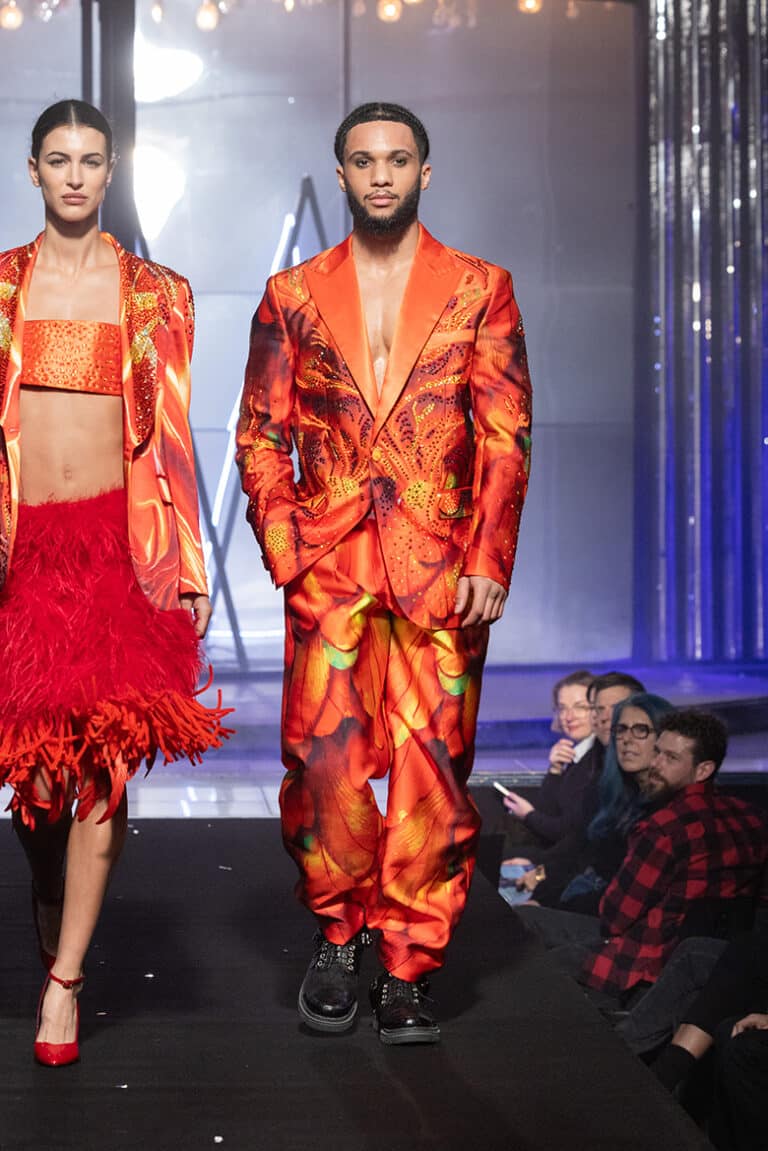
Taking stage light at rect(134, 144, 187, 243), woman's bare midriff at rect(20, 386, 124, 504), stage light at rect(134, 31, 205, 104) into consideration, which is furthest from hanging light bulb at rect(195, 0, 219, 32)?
woman's bare midriff at rect(20, 386, 124, 504)

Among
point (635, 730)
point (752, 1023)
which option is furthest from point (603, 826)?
point (752, 1023)

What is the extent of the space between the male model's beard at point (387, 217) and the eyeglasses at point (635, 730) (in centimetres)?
173

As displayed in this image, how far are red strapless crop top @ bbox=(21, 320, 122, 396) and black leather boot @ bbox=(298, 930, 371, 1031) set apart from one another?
1047mm

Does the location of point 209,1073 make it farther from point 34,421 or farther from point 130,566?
point 34,421

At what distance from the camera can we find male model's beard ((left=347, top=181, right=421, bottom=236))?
285 centimetres

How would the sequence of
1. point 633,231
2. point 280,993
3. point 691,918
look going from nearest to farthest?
point 280,993 → point 691,918 → point 633,231

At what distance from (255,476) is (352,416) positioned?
22cm

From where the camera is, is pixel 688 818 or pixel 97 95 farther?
pixel 97 95

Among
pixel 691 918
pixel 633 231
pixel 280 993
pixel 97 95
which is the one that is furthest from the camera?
pixel 633 231

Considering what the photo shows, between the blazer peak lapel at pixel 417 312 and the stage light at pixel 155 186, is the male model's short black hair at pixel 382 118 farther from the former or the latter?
the stage light at pixel 155 186

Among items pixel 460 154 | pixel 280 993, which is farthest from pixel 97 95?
pixel 280 993

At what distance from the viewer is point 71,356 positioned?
8.87 feet

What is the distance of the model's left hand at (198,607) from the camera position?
2783mm

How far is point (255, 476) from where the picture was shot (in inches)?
114
